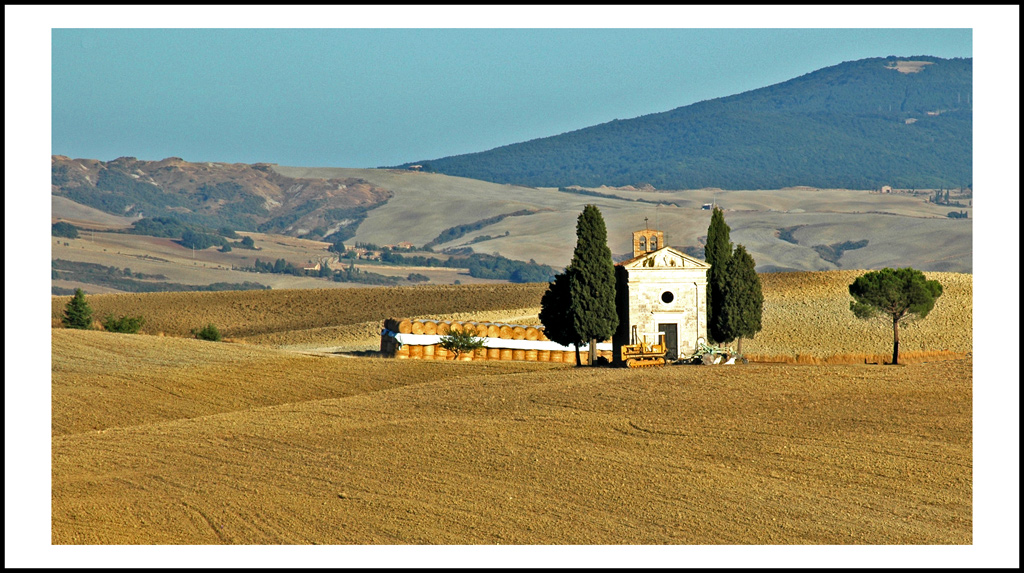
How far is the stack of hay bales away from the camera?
42.9m

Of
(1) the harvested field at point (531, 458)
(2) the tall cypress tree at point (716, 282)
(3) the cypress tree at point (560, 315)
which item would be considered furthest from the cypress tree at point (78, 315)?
(2) the tall cypress tree at point (716, 282)

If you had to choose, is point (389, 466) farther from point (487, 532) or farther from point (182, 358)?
point (182, 358)

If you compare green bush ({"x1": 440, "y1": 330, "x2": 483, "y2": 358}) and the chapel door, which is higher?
the chapel door

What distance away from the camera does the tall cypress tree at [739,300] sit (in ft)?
122

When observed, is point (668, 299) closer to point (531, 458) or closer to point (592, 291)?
point (592, 291)

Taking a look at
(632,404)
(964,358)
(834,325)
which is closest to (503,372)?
(632,404)

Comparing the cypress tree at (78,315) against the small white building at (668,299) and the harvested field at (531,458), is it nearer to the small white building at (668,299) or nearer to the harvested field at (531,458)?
the harvested field at (531,458)

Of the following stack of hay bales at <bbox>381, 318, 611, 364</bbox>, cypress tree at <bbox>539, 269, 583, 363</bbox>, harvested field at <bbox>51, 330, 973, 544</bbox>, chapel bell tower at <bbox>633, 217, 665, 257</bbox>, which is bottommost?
harvested field at <bbox>51, 330, 973, 544</bbox>

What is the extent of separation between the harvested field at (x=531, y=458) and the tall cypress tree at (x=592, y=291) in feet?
10.8

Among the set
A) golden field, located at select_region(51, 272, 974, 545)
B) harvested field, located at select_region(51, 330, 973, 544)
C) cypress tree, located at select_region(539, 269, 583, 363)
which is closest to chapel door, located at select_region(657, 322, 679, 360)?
cypress tree, located at select_region(539, 269, 583, 363)

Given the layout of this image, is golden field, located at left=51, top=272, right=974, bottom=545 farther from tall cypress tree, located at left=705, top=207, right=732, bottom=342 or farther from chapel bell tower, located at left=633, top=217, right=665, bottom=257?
chapel bell tower, located at left=633, top=217, right=665, bottom=257

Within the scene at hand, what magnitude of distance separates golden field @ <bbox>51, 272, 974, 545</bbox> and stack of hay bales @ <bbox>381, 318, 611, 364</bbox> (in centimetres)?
417

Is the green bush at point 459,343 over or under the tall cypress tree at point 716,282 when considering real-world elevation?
under

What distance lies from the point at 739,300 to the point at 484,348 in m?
10.2
